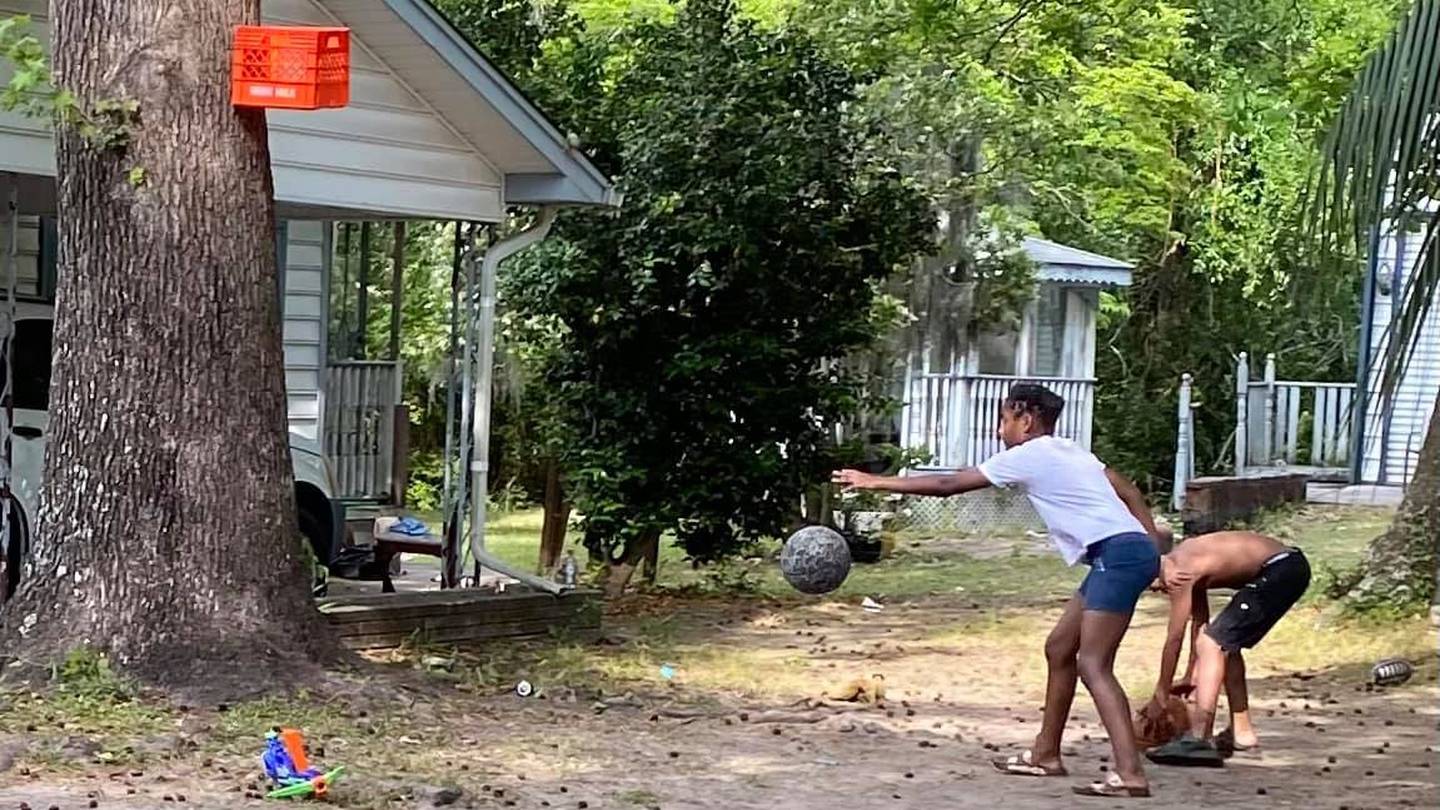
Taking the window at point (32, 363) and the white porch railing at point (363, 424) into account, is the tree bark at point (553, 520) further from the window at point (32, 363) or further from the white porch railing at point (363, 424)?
the window at point (32, 363)

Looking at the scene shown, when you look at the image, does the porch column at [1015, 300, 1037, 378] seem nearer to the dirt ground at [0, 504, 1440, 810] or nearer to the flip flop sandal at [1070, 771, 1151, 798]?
the dirt ground at [0, 504, 1440, 810]

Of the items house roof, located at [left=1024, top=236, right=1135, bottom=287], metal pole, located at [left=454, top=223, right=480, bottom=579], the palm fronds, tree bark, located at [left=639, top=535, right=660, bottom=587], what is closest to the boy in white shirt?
the palm fronds

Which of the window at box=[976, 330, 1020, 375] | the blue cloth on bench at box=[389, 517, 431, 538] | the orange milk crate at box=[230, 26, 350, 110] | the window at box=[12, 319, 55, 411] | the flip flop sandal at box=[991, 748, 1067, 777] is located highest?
the orange milk crate at box=[230, 26, 350, 110]

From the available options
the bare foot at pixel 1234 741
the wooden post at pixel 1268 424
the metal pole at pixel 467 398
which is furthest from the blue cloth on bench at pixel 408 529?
the wooden post at pixel 1268 424

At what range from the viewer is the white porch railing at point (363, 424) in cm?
1588

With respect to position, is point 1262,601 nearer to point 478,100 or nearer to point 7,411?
point 478,100

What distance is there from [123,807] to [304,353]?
9217mm

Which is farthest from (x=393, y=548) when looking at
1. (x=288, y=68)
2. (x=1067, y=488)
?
(x=1067, y=488)

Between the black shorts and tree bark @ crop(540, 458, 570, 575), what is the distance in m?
7.83

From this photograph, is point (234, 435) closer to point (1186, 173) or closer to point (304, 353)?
point (304, 353)

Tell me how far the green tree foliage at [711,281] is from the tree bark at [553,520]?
0.68m

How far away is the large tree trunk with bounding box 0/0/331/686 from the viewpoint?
29.4 ft

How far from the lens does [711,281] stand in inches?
568

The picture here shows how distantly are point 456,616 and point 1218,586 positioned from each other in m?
4.77
